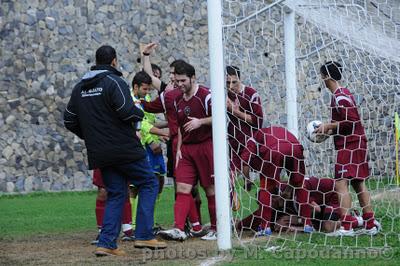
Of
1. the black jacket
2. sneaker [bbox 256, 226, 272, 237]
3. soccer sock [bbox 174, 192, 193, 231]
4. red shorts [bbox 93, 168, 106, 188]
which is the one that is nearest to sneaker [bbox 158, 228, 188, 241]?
soccer sock [bbox 174, 192, 193, 231]

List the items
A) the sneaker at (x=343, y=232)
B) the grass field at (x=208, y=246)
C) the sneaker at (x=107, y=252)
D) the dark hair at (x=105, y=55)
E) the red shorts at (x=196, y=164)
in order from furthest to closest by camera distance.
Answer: the red shorts at (x=196, y=164)
the sneaker at (x=343, y=232)
the dark hair at (x=105, y=55)
the sneaker at (x=107, y=252)
the grass field at (x=208, y=246)

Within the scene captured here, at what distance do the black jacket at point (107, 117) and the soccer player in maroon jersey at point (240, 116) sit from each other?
189 cm

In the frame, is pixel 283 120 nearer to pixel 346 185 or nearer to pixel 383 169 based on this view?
pixel 383 169

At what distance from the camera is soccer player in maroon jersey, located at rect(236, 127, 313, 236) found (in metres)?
11.1

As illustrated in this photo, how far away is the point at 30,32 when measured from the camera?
2111 centimetres

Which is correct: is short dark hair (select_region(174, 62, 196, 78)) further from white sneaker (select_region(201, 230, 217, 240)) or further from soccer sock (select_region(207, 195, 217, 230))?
white sneaker (select_region(201, 230, 217, 240))

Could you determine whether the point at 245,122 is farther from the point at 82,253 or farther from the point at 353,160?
the point at 82,253

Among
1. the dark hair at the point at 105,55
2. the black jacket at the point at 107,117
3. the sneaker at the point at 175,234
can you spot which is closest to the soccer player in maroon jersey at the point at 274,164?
the sneaker at the point at 175,234

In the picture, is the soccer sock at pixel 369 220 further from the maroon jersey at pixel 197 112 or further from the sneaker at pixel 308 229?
the maroon jersey at pixel 197 112

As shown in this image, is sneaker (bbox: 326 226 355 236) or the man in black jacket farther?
sneaker (bbox: 326 226 355 236)

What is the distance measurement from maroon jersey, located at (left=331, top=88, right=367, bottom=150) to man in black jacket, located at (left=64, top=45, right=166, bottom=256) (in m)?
2.36

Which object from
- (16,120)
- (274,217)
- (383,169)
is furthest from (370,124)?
(16,120)

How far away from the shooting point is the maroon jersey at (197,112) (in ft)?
36.5

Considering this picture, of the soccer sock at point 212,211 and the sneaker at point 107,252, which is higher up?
the soccer sock at point 212,211
